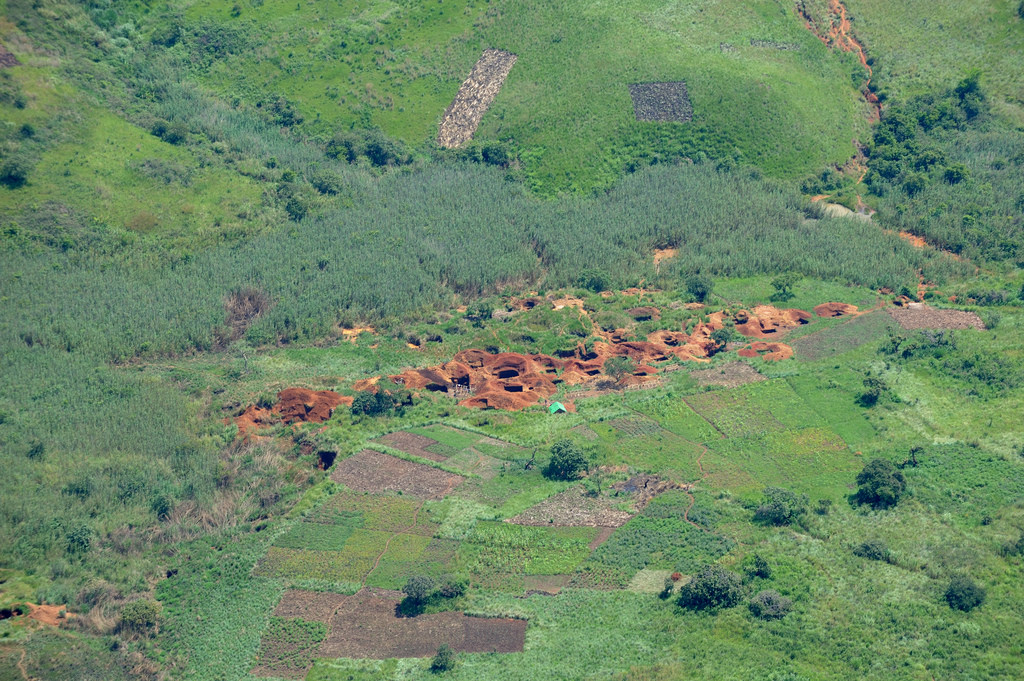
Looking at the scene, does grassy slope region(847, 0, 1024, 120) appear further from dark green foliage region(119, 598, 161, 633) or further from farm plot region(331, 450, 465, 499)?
dark green foliage region(119, 598, 161, 633)

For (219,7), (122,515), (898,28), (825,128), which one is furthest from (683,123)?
(122,515)

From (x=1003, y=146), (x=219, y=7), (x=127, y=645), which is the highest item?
(x=219, y=7)

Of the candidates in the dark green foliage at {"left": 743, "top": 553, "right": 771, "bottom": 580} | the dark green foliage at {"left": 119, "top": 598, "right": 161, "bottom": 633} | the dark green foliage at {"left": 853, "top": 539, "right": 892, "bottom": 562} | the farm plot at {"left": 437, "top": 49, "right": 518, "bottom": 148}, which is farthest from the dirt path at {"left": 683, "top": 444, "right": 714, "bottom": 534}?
the farm plot at {"left": 437, "top": 49, "right": 518, "bottom": 148}

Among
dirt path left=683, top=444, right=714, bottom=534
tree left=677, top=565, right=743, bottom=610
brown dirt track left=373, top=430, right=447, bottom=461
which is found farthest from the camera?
brown dirt track left=373, top=430, right=447, bottom=461

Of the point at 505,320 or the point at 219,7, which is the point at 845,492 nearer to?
the point at 505,320

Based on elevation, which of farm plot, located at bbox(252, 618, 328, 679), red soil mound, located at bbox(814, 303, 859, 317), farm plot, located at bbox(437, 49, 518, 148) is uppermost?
farm plot, located at bbox(437, 49, 518, 148)

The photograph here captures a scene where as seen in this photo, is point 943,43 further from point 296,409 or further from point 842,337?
point 296,409

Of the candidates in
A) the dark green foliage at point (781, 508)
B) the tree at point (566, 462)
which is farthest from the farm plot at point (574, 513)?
the dark green foliage at point (781, 508)
